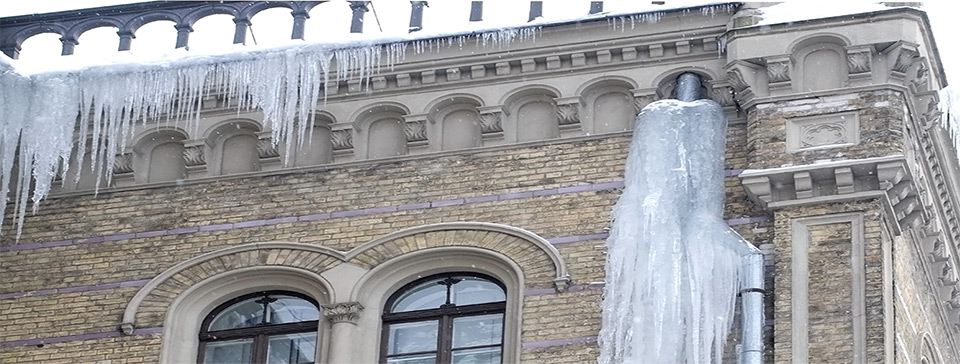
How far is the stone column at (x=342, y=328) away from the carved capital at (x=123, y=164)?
2486 mm

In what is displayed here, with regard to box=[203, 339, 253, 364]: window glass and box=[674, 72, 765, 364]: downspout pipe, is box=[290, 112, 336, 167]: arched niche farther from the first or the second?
box=[674, 72, 765, 364]: downspout pipe

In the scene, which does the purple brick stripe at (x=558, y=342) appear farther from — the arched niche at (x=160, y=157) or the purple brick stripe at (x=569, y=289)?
the arched niche at (x=160, y=157)

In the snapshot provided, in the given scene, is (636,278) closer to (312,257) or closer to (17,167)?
(312,257)

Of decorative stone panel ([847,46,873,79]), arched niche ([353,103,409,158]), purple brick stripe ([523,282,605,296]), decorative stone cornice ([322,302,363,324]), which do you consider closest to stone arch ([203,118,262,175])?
arched niche ([353,103,409,158])

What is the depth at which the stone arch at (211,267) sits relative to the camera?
22.1m

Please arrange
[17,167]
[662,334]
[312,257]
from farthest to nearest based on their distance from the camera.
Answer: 1. [17,167]
2. [312,257]
3. [662,334]

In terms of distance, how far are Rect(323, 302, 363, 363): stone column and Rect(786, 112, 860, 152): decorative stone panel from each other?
3772mm

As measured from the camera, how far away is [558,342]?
68.9 ft

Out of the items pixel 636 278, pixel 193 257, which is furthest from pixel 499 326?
pixel 193 257

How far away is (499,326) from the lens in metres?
21.7

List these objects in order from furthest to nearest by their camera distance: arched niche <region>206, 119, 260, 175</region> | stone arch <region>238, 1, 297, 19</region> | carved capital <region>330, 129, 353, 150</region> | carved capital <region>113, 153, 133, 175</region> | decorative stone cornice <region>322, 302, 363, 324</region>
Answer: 1. stone arch <region>238, 1, 297, 19</region>
2. carved capital <region>113, 153, 133, 175</region>
3. arched niche <region>206, 119, 260, 175</region>
4. carved capital <region>330, 129, 353, 150</region>
5. decorative stone cornice <region>322, 302, 363, 324</region>

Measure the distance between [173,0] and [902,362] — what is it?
24.8ft

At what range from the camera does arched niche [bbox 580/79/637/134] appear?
22188 mm

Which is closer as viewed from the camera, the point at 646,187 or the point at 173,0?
the point at 646,187
